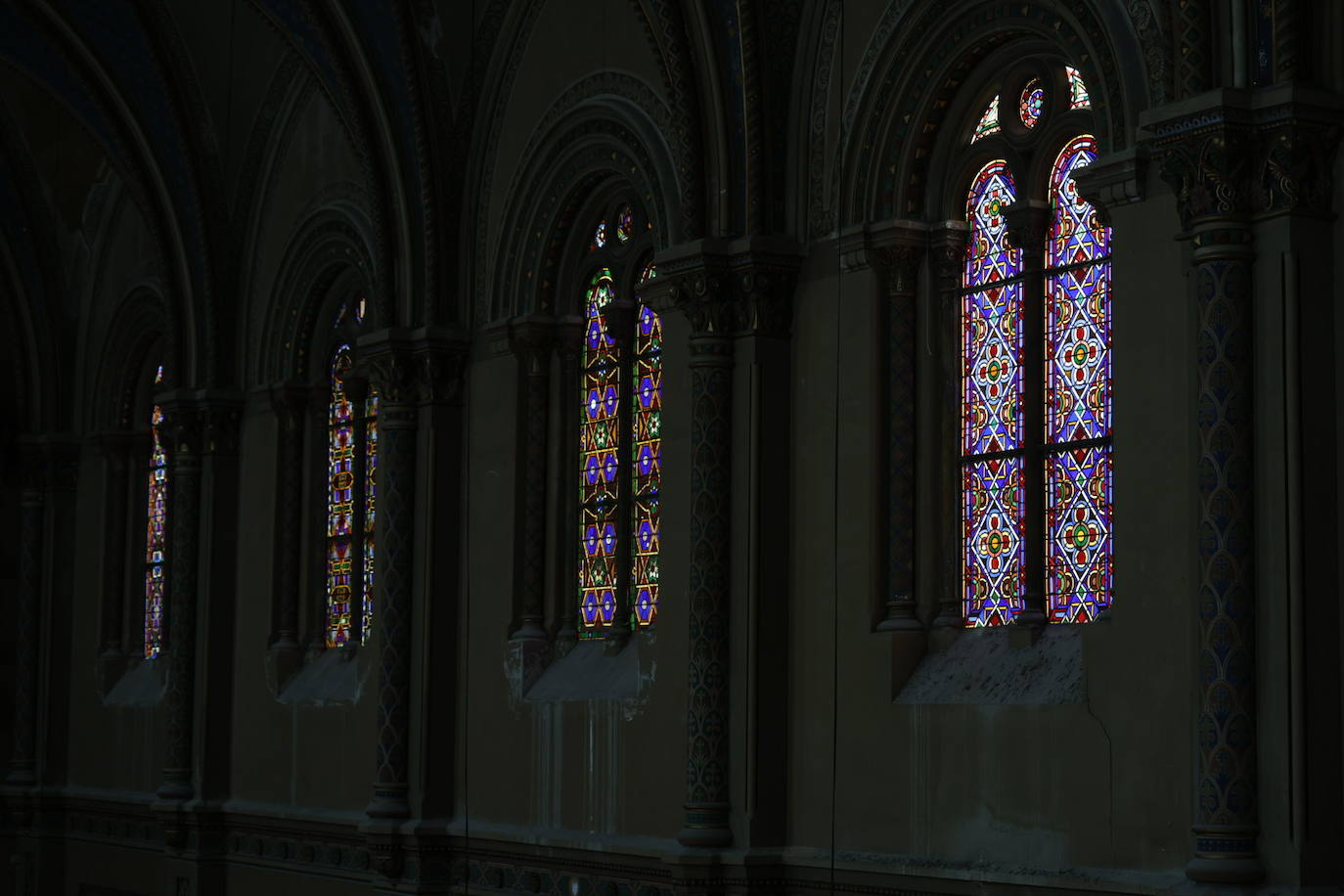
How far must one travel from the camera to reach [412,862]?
15727 millimetres

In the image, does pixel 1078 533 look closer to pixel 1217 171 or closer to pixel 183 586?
pixel 1217 171

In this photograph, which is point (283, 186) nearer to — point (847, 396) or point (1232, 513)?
point (847, 396)

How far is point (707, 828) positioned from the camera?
1270cm

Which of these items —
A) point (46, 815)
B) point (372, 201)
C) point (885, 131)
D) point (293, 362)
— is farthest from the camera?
point (46, 815)

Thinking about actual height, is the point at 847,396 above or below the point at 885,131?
below

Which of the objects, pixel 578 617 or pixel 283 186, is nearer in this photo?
pixel 578 617

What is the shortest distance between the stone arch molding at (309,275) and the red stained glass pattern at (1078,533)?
7425 millimetres

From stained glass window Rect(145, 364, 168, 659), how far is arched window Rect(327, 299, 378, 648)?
136 inches

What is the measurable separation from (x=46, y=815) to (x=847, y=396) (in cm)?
1283

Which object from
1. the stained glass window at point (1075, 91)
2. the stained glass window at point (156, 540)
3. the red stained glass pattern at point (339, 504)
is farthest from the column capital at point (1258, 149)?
the stained glass window at point (156, 540)

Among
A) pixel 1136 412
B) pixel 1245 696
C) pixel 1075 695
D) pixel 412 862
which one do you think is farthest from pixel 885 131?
pixel 412 862

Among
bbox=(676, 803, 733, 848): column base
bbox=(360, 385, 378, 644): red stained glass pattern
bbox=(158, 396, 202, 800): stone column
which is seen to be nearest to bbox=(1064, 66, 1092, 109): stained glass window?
bbox=(676, 803, 733, 848): column base

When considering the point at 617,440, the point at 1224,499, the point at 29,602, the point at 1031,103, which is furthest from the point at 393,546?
the point at 1224,499

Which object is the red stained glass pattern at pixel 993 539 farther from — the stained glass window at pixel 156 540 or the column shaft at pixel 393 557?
the stained glass window at pixel 156 540
